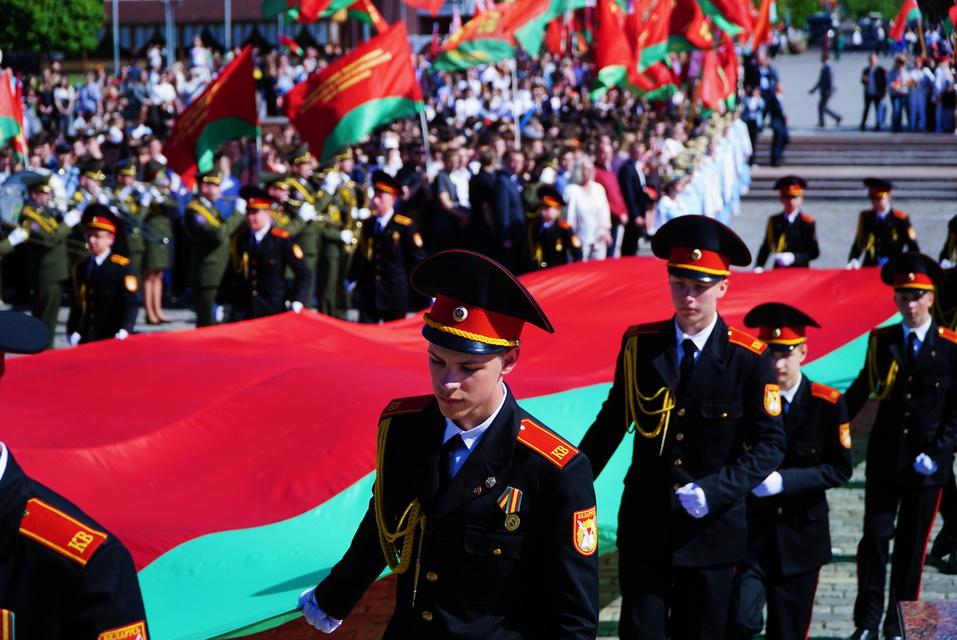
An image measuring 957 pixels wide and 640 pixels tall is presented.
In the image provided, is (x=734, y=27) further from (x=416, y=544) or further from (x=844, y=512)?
(x=416, y=544)

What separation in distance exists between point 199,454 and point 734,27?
14.1 metres

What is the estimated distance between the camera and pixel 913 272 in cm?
619

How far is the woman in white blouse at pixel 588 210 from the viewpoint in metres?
14.1

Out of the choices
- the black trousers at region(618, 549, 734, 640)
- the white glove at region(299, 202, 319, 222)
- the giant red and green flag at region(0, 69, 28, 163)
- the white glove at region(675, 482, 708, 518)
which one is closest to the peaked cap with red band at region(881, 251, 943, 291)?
the black trousers at region(618, 549, 734, 640)

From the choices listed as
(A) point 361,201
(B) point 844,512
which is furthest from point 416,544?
(A) point 361,201

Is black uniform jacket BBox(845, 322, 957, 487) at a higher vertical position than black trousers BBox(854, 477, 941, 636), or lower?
higher

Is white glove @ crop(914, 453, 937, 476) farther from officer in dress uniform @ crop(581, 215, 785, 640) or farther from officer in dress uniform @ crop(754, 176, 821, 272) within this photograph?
officer in dress uniform @ crop(754, 176, 821, 272)

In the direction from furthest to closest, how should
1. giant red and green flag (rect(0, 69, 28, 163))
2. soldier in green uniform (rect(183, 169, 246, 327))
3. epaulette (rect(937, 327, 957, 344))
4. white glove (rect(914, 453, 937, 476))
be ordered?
giant red and green flag (rect(0, 69, 28, 163))
soldier in green uniform (rect(183, 169, 246, 327))
epaulette (rect(937, 327, 957, 344))
white glove (rect(914, 453, 937, 476))

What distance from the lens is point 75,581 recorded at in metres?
2.64

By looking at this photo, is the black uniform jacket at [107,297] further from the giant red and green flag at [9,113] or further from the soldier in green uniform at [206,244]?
the giant red and green flag at [9,113]

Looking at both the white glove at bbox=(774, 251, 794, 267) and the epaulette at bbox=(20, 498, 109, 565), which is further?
the white glove at bbox=(774, 251, 794, 267)

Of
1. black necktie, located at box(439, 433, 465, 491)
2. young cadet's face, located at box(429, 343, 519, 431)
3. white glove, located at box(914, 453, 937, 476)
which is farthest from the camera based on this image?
white glove, located at box(914, 453, 937, 476)

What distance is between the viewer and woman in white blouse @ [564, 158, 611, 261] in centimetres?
1406

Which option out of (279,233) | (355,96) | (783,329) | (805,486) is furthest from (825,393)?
(355,96)
